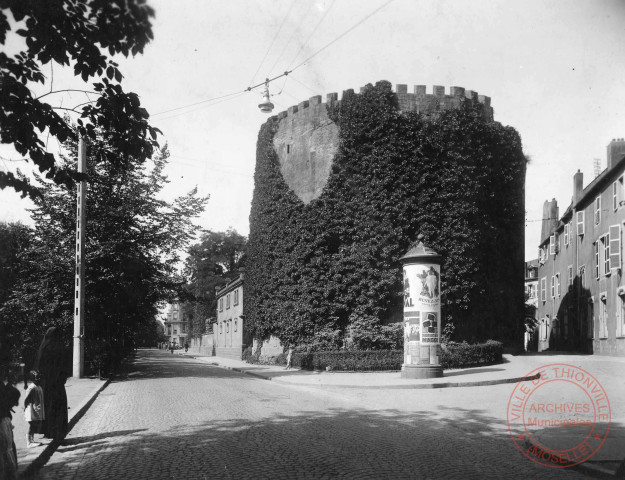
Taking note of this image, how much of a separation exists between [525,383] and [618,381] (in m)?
2.38

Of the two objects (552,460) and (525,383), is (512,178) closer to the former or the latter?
(525,383)

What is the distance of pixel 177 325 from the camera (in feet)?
484

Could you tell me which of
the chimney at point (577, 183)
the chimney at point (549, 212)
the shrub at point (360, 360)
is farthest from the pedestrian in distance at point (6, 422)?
the chimney at point (549, 212)

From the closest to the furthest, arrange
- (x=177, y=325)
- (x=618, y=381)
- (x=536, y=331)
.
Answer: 1. (x=618, y=381)
2. (x=536, y=331)
3. (x=177, y=325)

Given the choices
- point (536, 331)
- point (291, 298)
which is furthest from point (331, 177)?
point (536, 331)

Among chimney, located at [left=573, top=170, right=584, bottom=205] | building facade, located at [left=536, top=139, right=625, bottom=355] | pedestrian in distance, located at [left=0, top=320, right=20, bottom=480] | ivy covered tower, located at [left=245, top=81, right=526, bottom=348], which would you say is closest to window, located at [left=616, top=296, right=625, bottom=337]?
building facade, located at [left=536, top=139, right=625, bottom=355]

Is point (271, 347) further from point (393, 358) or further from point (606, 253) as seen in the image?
point (606, 253)

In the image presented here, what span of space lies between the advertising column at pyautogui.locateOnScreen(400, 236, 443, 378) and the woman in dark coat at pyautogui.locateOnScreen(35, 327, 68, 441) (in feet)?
39.6

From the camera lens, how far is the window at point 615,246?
2595 cm

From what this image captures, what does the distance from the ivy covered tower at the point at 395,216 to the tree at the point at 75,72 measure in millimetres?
19716

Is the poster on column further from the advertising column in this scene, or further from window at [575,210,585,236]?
window at [575,210,585,236]

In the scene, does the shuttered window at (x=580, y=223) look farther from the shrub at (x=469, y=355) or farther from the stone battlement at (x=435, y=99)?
the shrub at (x=469, y=355)

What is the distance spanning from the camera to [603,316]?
2912 centimetres

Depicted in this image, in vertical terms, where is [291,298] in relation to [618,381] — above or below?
above
